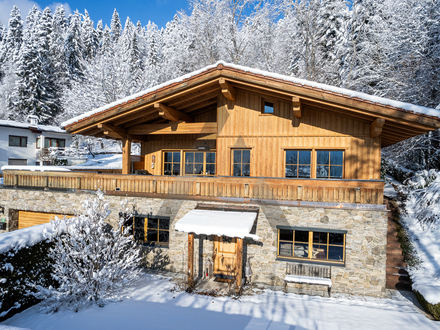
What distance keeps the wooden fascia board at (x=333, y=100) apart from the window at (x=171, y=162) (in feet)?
17.1

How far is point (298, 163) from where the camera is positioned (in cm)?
998

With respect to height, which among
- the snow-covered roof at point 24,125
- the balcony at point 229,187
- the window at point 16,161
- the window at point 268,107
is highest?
the snow-covered roof at point 24,125

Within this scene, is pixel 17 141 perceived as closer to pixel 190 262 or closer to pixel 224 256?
pixel 190 262

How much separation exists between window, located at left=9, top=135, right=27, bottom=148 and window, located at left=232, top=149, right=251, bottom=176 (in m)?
24.0

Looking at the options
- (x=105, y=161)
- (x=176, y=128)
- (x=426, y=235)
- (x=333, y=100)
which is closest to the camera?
(x=333, y=100)

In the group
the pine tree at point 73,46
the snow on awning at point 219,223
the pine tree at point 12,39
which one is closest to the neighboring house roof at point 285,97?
the snow on awning at point 219,223

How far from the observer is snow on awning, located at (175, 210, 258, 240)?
7066mm

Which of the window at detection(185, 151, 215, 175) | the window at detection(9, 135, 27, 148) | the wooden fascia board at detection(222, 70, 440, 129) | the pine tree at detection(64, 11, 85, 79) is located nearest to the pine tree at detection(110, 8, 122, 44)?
the pine tree at detection(64, 11, 85, 79)

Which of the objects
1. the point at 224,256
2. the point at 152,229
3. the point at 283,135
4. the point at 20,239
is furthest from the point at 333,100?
the point at 20,239

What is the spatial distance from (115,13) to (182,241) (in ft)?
217

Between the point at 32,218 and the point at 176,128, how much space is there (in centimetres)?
753

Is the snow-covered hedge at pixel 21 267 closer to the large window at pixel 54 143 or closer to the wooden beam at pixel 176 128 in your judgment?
the wooden beam at pixel 176 128

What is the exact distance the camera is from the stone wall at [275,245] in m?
7.79

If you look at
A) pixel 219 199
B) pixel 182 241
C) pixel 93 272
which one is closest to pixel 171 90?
pixel 219 199
